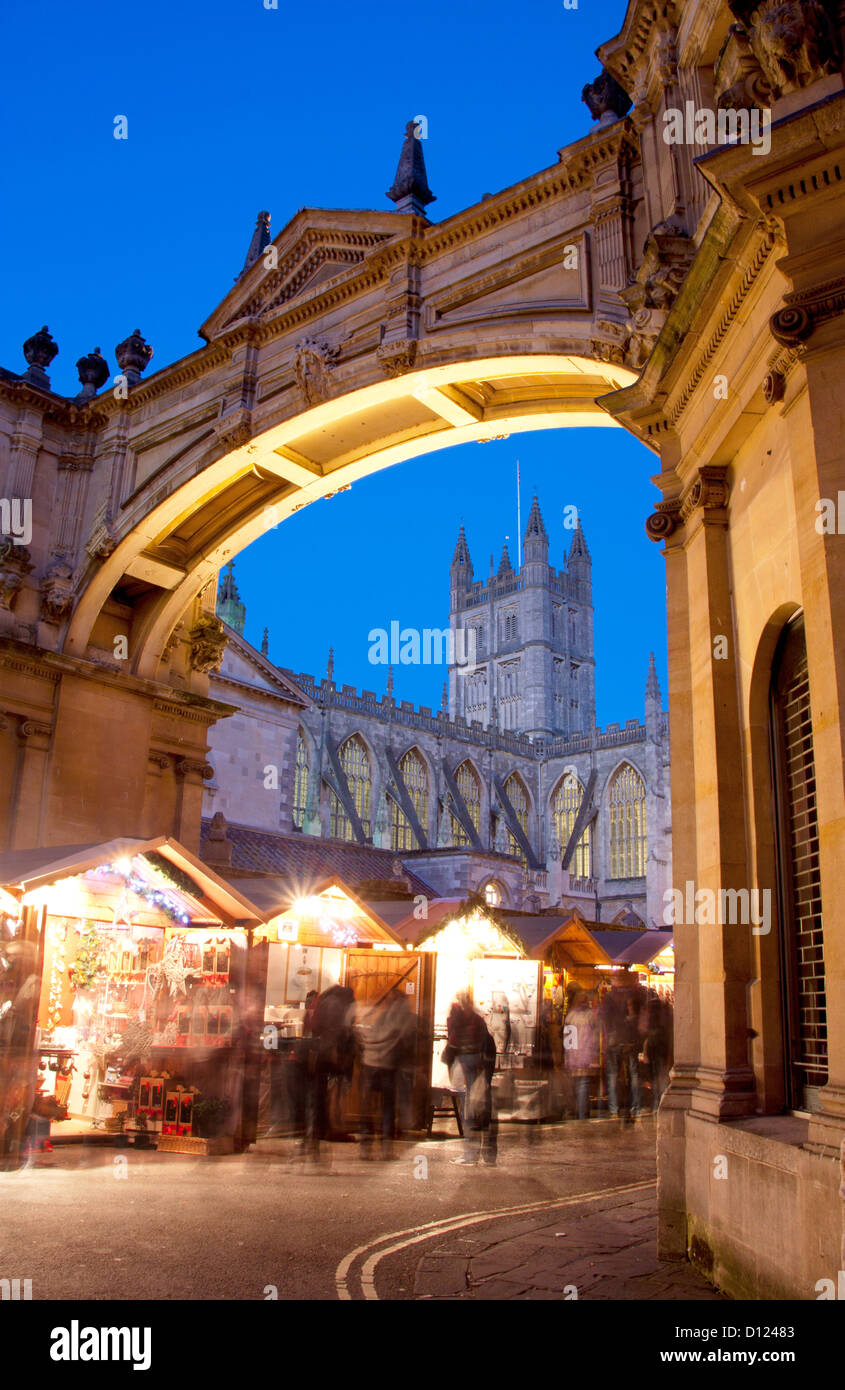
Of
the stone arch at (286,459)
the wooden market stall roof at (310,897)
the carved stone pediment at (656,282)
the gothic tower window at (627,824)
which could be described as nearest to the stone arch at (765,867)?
the carved stone pediment at (656,282)

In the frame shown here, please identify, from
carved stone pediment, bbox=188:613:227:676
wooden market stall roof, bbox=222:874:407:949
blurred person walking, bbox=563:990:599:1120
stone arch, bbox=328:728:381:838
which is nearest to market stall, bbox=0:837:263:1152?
wooden market stall roof, bbox=222:874:407:949

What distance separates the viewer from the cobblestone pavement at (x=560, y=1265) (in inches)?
224

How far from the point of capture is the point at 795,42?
5715mm

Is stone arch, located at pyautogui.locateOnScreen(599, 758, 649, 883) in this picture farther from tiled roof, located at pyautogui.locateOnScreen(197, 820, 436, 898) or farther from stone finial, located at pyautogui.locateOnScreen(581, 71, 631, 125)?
stone finial, located at pyautogui.locateOnScreen(581, 71, 631, 125)

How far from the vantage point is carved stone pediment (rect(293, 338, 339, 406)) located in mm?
12852

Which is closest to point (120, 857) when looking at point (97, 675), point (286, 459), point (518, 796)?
point (97, 675)

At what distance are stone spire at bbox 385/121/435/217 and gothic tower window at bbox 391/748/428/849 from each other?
4945 centimetres

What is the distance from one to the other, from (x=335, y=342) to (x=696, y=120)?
5483 millimetres

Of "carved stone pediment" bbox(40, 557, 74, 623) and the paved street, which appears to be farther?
"carved stone pediment" bbox(40, 557, 74, 623)

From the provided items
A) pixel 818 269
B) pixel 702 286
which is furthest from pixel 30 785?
pixel 818 269

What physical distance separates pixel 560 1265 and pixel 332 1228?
5.90ft

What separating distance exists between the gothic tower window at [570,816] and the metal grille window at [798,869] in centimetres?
6187

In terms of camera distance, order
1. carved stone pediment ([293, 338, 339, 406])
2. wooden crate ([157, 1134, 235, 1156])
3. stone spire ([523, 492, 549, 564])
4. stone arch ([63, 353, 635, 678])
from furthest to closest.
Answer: stone spire ([523, 492, 549, 564]) → carved stone pediment ([293, 338, 339, 406]) → stone arch ([63, 353, 635, 678]) → wooden crate ([157, 1134, 235, 1156])

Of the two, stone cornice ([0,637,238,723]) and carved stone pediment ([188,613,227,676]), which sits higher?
carved stone pediment ([188,613,227,676])
